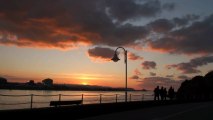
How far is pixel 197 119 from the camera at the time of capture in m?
27.0

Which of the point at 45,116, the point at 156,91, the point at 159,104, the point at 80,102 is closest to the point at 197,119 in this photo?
the point at 45,116

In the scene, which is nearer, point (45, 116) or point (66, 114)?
point (45, 116)

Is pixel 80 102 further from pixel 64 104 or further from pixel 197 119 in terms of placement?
pixel 197 119

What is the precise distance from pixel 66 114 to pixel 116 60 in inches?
652

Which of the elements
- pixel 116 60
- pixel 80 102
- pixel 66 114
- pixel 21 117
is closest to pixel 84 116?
pixel 66 114

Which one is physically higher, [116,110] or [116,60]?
[116,60]

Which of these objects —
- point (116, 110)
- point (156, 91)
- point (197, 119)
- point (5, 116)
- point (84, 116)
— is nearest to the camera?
point (5, 116)

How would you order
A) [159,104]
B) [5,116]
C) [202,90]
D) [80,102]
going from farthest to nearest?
1. [202,90]
2. [159,104]
3. [80,102]
4. [5,116]

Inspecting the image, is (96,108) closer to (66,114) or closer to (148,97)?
(66,114)

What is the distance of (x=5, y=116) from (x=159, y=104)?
1117 inches

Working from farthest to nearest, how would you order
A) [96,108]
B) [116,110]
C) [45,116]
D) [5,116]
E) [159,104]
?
[159,104] < [116,110] < [96,108] < [45,116] < [5,116]

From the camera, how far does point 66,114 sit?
27406 millimetres

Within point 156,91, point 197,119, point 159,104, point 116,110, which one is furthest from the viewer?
point 156,91

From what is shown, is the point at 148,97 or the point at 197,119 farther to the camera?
the point at 148,97
